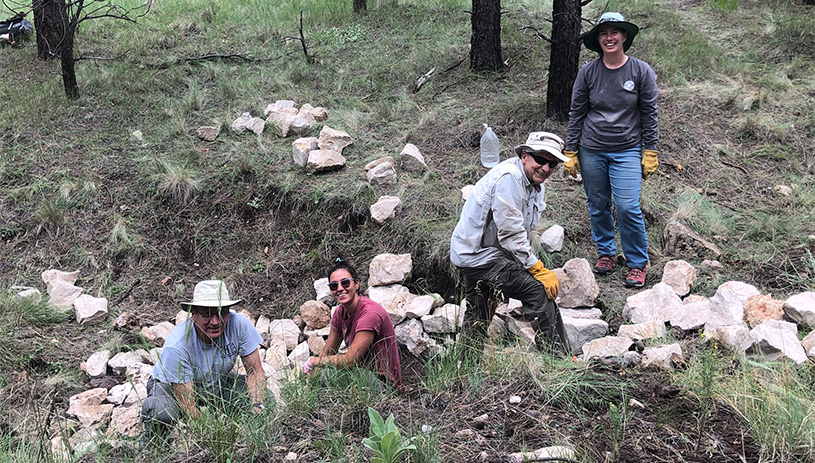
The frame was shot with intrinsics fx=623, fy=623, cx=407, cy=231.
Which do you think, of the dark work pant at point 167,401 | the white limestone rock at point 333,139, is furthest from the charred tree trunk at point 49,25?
the dark work pant at point 167,401

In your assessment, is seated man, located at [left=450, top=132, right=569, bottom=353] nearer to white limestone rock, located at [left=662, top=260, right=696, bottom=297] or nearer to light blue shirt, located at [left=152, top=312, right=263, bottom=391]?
white limestone rock, located at [left=662, top=260, right=696, bottom=297]

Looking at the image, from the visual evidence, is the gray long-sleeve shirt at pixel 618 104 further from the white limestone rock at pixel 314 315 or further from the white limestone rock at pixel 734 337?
the white limestone rock at pixel 314 315

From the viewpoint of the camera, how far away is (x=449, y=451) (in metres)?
2.48

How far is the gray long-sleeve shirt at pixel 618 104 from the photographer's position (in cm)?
440

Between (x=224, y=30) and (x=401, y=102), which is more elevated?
(x=224, y=30)

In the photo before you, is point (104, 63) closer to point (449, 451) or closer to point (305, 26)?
point (305, 26)

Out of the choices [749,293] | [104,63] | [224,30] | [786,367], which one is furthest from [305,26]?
[786,367]

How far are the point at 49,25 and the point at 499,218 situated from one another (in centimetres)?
812

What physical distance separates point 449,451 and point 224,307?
1.70 m

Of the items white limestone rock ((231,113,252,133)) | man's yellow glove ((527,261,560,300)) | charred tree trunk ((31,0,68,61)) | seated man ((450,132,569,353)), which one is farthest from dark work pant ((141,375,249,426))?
charred tree trunk ((31,0,68,61))

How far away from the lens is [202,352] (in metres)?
3.62

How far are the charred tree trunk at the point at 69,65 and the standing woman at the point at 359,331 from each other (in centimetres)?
612

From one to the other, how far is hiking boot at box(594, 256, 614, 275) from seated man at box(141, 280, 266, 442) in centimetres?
272

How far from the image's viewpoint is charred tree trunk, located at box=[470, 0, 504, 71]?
767cm
